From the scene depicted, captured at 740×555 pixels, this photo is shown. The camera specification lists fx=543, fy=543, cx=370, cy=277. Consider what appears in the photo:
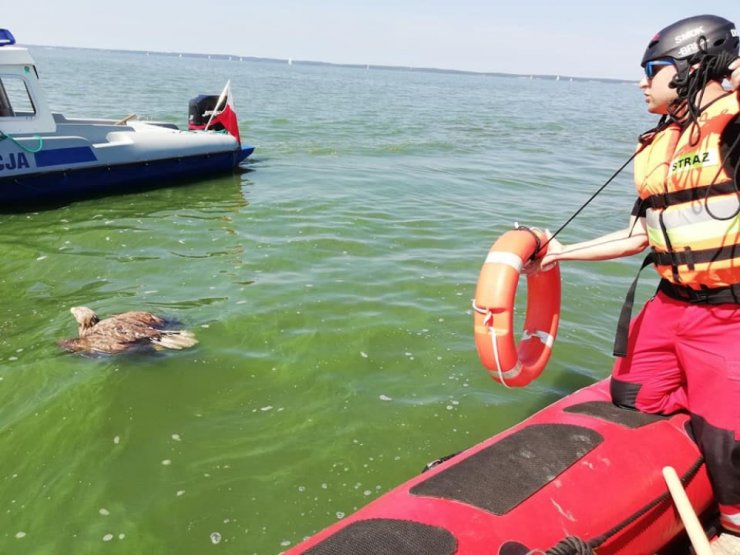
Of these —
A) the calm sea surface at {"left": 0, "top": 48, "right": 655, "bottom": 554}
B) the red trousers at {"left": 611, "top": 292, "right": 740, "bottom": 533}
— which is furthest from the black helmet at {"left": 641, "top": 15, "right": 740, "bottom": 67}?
the calm sea surface at {"left": 0, "top": 48, "right": 655, "bottom": 554}

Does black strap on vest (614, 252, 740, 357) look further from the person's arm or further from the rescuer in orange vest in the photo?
the person's arm

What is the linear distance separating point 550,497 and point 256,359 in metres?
3.34

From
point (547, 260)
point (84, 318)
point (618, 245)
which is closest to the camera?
point (618, 245)

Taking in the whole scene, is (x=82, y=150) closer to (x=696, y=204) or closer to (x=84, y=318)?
(x=84, y=318)

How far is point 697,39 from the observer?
2674 mm

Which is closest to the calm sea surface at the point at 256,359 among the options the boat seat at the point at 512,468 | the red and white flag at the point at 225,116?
the boat seat at the point at 512,468

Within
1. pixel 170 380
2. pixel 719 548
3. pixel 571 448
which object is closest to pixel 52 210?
pixel 170 380

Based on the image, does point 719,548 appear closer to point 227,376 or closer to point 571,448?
point 571,448

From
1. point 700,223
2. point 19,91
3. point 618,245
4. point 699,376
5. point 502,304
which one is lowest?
point 699,376

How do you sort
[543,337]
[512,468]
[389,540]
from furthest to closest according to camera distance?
[543,337], [512,468], [389,540]

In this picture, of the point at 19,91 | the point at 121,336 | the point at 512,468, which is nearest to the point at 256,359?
the point at 121,336

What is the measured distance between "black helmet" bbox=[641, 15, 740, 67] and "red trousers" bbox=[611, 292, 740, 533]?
49.6 inches

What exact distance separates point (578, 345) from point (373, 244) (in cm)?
365

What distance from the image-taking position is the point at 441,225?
9.48 metres
